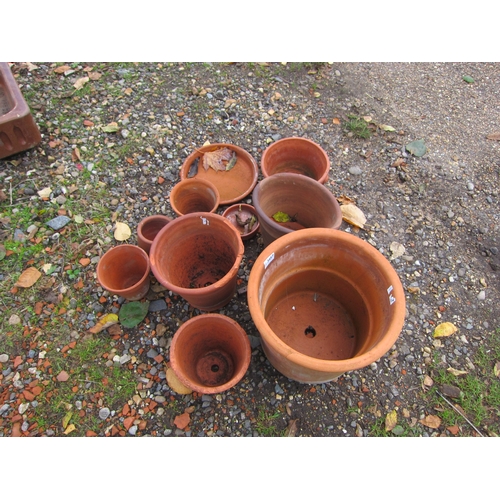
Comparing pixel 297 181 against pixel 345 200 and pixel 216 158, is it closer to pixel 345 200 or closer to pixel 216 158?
pixel 345 200

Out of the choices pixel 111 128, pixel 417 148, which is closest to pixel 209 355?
pixel 111 128

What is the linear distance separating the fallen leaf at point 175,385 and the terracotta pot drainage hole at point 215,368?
0.43 feet

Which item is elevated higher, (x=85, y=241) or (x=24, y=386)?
(x=85, y=241)

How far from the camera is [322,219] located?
2793 millimetres

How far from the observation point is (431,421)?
255 centimetres

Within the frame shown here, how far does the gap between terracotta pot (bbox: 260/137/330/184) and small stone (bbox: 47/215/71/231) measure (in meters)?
1.95

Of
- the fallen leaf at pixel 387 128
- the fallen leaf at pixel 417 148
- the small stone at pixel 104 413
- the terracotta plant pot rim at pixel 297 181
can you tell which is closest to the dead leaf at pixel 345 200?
the terracotta plant pot rim at pixel 297 181

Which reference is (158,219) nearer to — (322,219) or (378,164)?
(322,219)

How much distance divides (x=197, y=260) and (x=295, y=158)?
1.47 m

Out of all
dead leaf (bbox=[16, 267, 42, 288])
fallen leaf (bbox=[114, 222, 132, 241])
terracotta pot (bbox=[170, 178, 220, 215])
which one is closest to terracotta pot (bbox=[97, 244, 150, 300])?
fallen leaf (bbox=[114, 222, 132, 241])

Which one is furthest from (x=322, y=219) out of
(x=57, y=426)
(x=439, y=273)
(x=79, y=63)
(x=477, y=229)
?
(x=79, y=63)

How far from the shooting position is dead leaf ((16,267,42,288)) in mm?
3018

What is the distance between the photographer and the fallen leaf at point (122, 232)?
3.26 m

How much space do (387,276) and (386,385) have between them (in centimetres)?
105
